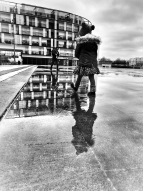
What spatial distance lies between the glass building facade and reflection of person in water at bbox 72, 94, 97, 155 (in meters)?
40.1

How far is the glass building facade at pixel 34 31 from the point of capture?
127 ft

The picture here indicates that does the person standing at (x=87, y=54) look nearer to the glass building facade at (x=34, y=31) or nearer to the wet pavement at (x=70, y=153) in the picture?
the wet pavement at (x=70, y=153)

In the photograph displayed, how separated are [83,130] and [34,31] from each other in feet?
145

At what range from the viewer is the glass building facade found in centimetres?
3856

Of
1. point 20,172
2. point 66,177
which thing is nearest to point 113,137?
point 66,177

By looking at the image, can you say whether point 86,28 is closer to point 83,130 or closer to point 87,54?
point 87,54

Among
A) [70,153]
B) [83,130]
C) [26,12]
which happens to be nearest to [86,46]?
[83,130]

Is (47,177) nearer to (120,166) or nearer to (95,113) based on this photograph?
(120,166)

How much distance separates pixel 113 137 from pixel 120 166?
49 cm

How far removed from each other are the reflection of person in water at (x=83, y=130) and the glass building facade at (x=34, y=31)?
Result: 40.1 meters

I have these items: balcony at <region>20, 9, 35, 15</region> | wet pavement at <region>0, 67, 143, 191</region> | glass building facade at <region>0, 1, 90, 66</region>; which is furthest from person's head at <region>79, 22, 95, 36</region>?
balcony at <region>20, 9, 35, 15</region>

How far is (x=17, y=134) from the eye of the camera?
5.19 feet

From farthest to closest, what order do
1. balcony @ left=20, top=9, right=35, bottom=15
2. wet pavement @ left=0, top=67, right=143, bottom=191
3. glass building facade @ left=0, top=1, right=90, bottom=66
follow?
1. balcony @ left=20, top=9, right=35, bottom=15
2. glass building facade @ left=0, top=1, right=90, bottom=66
3. wet pavement @ left=0, top=67, right=143, bottom=191

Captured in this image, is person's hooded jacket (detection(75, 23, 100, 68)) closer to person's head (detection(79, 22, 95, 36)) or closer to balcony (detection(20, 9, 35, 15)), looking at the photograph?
person's head (detection(79, 22, 95, 36))
